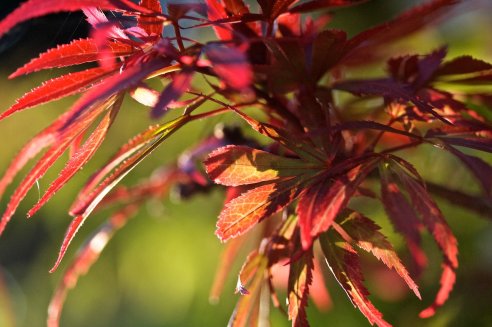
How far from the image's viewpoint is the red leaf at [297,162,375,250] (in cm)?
48

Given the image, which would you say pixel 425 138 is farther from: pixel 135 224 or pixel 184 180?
pixel 135 224

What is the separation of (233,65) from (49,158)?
26 cm

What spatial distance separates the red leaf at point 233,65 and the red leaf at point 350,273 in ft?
0.78

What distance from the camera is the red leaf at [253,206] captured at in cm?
55

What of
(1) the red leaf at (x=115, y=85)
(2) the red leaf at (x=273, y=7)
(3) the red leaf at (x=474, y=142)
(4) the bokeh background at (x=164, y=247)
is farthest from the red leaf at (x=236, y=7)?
(4) the bokeh background at (x=164, y=247)

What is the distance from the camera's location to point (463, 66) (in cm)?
68

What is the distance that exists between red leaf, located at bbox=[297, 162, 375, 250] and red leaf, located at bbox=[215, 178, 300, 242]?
2 cm

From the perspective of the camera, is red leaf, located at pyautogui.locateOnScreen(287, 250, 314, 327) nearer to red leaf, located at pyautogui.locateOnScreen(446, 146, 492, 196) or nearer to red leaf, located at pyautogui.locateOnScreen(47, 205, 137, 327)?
red leaf, located at pyautogui.locateOnScreen(446, 146, 492, 196)

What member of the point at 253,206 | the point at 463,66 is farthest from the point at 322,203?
the point at 463,66

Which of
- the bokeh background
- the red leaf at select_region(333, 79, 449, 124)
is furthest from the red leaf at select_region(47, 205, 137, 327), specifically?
the red leaf at select_region(333, 79, 449, 124)

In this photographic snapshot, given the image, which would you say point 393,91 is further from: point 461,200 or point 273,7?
point 461,200

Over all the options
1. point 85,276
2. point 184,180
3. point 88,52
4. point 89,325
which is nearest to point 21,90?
point 85,276

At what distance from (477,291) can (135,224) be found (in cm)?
106

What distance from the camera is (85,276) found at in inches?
74.6
